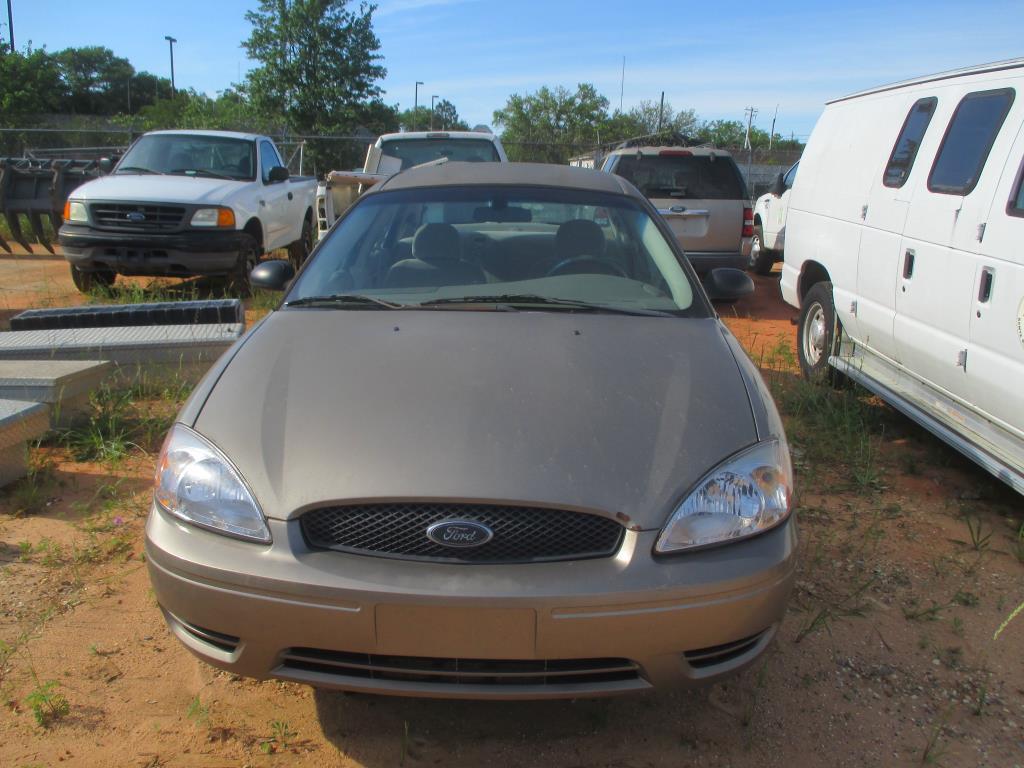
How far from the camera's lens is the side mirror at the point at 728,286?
3729 mm

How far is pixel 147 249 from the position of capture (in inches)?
324

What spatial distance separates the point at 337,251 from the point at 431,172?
0.85 meters

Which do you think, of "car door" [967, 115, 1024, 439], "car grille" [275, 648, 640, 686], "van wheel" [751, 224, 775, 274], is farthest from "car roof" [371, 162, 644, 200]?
"van wheel" [751, 224, 775, 274]

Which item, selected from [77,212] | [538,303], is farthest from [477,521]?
[77,212]

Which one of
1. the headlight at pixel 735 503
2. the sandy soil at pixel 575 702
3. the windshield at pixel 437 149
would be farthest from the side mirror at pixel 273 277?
the windshield at pixel 437 149

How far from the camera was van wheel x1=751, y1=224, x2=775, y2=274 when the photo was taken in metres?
12.1

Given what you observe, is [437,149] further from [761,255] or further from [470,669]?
[470,669]

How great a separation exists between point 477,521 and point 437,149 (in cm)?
904

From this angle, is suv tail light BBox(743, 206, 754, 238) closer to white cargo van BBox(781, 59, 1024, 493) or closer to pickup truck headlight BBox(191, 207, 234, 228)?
white cargo van BBox(781, 59, 1024, 493)

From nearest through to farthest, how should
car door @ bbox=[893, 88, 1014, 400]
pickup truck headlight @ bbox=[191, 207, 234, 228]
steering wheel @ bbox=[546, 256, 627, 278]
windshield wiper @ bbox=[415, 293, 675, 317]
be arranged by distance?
windshield wiper @ bbox=[415, 293, 675, 317] < steering wheel @ bbox=[546, 256, 627, 278] < car door @ bbox=[893, 88, 1014, 400] < pickup truck headlight @ bbox=[191, 207, 234, 228]

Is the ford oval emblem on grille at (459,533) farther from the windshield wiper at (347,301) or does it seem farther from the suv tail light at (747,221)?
the suv tail light at (747,221)

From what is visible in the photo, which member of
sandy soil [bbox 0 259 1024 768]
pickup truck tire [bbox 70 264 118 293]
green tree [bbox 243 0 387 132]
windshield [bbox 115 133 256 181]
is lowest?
sandy soil [bbox 0 259 1024 768]

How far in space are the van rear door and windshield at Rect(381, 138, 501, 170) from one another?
1.77 m

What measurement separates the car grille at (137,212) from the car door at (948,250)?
6774 mm
